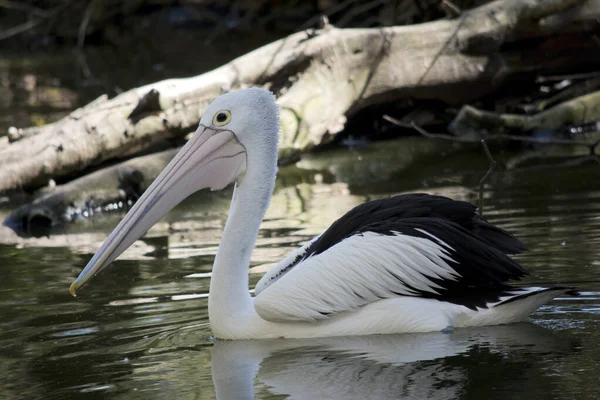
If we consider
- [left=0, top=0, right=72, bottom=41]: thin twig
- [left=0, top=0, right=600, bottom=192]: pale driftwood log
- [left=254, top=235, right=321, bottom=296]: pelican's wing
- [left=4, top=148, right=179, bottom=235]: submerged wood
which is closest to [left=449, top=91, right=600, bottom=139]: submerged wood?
[left=0, top=0, right=600, bottom=192]: pale driftwood log

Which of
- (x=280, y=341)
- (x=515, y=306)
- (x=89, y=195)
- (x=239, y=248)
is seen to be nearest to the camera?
(x=515, y=306)

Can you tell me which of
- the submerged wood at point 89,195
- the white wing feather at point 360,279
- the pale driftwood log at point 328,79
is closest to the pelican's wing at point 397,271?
the white wing feather at point 360,279

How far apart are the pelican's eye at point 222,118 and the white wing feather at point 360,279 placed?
2.65ft

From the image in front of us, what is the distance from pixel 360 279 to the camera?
166 inches

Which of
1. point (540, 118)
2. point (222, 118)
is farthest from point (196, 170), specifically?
point (540, 118)

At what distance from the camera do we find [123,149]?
331 inches

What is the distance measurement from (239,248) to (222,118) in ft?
1.94

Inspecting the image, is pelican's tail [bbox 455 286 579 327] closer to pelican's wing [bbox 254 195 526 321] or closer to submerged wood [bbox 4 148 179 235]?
pelican's wing [bbox 254 195 526 321]

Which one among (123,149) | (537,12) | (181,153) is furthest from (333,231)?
(537,12)

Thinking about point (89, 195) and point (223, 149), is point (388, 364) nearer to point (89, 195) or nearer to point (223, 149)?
point (223, 149)

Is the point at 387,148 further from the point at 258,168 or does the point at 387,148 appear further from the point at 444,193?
the point at 258,168

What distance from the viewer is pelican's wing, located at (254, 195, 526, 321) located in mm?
4176

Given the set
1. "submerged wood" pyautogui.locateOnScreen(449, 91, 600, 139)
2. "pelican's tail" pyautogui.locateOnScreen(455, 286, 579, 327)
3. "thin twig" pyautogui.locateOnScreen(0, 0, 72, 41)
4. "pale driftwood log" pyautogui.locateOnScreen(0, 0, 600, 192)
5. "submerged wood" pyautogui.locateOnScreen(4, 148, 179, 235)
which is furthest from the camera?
"thin twig" pyautogui.locateOnScreen(0, 0, 72, 41)

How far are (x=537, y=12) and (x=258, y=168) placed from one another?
4.84 metres
